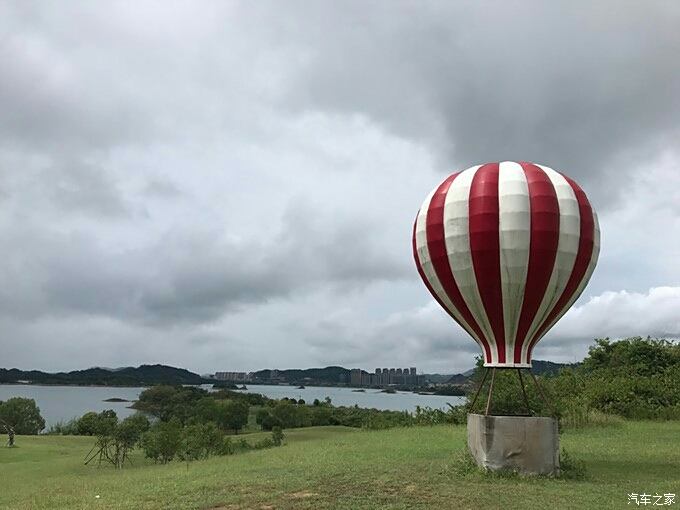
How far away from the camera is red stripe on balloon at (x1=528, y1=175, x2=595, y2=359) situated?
14.3 meters

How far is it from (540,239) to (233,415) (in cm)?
6650

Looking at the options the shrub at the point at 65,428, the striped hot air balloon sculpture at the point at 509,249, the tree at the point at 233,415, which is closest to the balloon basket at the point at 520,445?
the striped hot air balloon sculpture at the point at 509,249

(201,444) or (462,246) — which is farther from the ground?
(462,246)

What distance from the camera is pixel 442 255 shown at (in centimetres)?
1467

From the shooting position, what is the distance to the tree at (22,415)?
2859 inches

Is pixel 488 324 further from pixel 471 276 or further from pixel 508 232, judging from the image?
pixel 508 232

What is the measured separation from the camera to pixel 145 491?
529 inches

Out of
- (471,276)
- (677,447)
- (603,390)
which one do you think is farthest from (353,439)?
(603,390)

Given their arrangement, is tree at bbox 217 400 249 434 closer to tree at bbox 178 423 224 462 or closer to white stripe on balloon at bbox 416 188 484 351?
tree at bbox 178 423 224 462

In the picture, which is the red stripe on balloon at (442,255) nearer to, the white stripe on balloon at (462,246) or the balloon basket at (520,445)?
the white stripe on balloon at (462,246)

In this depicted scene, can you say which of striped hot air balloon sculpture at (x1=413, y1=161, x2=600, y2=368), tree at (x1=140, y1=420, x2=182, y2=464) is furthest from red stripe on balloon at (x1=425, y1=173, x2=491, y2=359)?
tree at (x1=140, y1=420, x2=182, y2=464)

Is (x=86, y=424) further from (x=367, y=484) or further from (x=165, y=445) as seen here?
(x=367, y=484)

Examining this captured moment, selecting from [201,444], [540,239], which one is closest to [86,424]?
[201,444]

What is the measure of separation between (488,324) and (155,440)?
63.7ft
